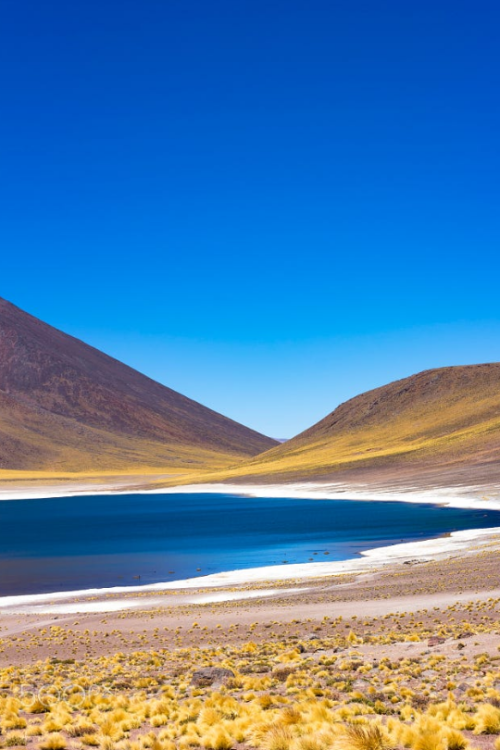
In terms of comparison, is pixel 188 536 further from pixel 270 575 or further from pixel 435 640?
pixel 435 640

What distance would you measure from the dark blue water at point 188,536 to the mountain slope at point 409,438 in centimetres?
2666

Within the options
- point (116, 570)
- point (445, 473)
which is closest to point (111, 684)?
point (116, 570)

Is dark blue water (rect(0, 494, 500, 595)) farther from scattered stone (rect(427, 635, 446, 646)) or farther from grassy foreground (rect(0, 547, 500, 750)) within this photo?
scattered stone (rect(427, 635, 446, 646))

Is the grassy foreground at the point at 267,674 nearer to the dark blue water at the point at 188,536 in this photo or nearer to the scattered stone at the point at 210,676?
the scattered stone at the point at 210,676

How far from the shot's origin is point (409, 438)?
150000mm

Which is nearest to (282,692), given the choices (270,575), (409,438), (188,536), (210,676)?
(210,676)

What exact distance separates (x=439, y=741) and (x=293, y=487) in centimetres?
10765

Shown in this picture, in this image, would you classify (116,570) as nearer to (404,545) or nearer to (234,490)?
(404,545)

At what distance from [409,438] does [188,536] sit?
324ft

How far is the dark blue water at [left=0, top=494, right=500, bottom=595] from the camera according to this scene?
40.9 metres

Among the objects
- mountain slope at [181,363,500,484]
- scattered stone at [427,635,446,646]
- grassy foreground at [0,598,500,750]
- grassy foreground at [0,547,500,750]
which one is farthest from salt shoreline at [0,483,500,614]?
mountain slope at [181,363,500,484]

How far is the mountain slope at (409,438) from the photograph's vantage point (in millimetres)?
111125

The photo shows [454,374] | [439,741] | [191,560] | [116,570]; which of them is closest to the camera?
→ [439,741]

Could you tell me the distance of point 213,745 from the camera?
9.88 m
